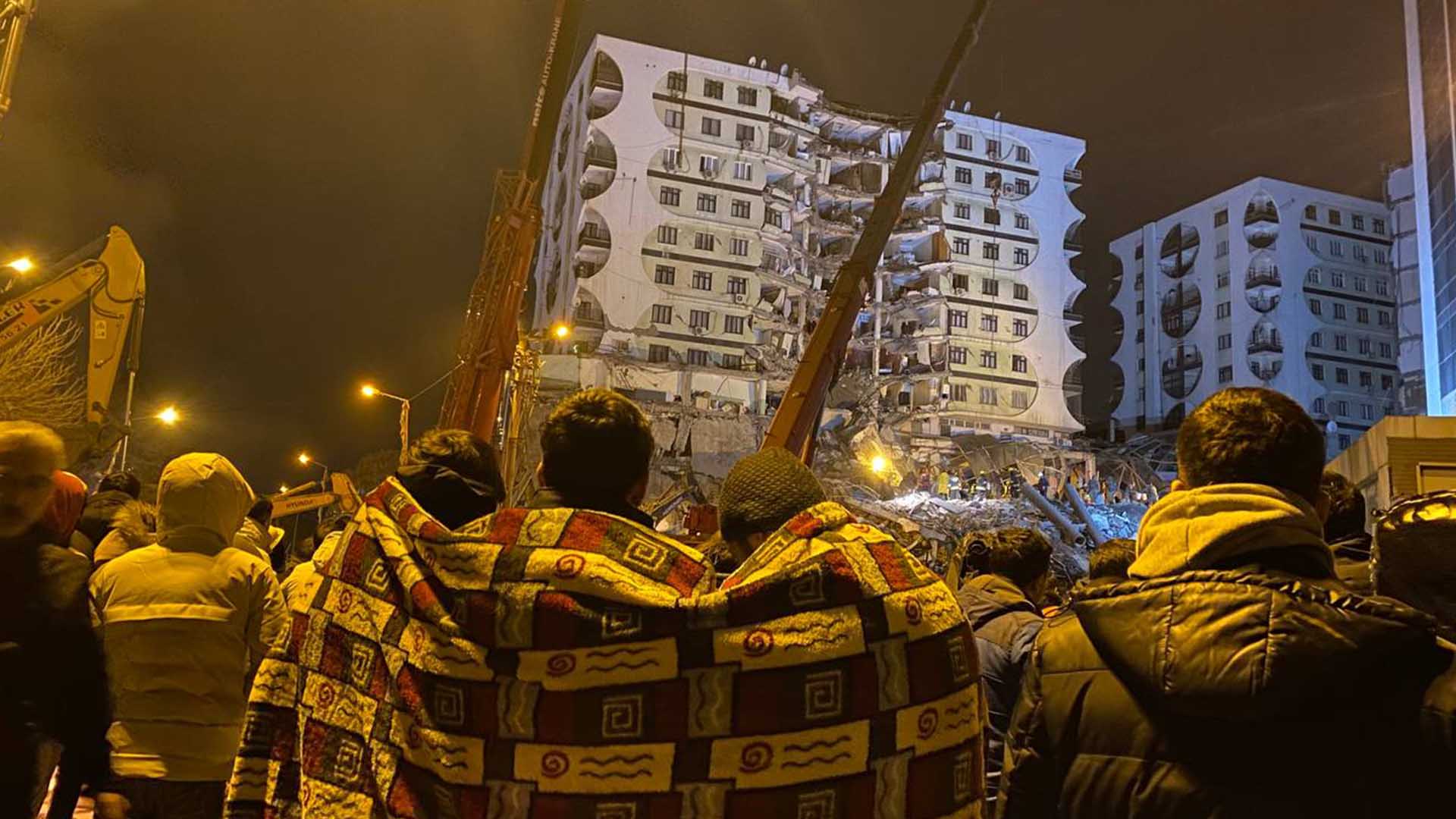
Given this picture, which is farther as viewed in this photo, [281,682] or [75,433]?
[75,433]

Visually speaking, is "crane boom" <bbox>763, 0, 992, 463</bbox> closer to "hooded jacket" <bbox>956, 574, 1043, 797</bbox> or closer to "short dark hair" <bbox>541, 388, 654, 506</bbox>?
"hooded jacket" <bbox>956, 574, 1043, 797</bbox>

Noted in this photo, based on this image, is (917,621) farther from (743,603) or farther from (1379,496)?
(1379,496)

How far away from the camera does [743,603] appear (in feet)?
6.92

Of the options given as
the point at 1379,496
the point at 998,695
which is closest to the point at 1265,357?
the point at 1379,496

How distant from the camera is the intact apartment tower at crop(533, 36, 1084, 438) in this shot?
177 ft

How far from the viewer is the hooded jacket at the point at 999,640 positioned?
12.4ft

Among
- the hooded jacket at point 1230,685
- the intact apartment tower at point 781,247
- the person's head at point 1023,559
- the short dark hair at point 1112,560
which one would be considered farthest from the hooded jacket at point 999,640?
the intact apartment tower at point 781,247

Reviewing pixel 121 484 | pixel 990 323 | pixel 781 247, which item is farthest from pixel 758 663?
pixel 990 323

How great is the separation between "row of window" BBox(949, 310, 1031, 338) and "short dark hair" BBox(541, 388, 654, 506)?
202 ft

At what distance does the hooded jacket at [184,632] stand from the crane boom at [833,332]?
738 centimetres

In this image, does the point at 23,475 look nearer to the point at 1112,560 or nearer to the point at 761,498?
the point at 761,498

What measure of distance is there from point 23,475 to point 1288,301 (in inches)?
2890

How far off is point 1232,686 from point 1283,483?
0.51m

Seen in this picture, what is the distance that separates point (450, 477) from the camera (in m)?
2.70
